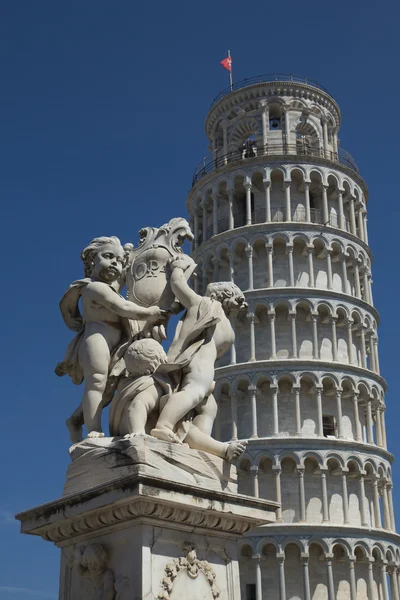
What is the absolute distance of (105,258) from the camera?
313 inches

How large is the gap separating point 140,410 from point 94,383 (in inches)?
23.7

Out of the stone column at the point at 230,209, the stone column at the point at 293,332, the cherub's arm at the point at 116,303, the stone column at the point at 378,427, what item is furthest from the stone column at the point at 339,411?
the cherub's arm at the point at 116,303

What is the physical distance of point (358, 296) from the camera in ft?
211

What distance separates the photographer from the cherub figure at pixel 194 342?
715 cm

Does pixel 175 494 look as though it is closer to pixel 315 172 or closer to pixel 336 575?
pixel 336 575

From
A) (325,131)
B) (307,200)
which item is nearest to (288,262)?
(307,200)

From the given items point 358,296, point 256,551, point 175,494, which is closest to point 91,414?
point 175,494

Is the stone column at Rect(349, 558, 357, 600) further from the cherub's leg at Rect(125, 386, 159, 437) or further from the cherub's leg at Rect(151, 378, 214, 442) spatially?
the cherub's leg at Rect(125, 386, 159, 437)

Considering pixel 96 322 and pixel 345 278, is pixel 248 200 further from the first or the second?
pixel 96 322

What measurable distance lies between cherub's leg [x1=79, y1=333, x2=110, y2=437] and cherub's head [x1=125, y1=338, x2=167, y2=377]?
0.27m

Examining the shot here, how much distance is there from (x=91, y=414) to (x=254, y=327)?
54.0 m

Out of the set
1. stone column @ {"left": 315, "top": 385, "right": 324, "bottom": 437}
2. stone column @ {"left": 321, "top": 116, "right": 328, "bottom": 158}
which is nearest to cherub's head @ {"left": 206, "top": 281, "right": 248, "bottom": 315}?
stone column @ {"left": 315, "top": 385, "right": 324, "bottom": 437}

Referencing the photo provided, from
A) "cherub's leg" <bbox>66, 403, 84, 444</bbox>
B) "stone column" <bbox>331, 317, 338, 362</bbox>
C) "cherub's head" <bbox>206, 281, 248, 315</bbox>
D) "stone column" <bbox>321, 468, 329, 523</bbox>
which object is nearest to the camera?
"cherub's leg" <bbox>66, 403, 84, 444</bbox>

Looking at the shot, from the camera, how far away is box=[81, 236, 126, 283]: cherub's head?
793cm
